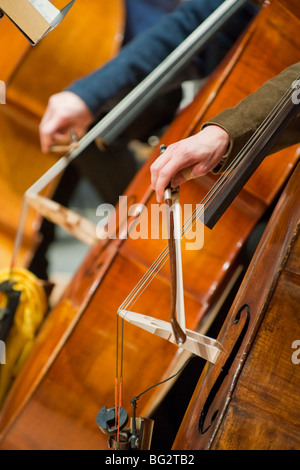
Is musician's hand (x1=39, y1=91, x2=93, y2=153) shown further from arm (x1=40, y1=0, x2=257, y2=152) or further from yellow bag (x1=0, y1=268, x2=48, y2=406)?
yellow bag (x1=0, y1=268, x2=48, y2=406)

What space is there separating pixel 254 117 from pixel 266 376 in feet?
1.22

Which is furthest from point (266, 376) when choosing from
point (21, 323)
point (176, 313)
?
point (21, 323)

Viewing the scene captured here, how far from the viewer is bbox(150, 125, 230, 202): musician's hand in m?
0.64

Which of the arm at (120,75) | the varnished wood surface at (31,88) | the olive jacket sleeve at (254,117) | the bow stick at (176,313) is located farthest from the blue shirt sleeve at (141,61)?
the bow stick at (176,313)

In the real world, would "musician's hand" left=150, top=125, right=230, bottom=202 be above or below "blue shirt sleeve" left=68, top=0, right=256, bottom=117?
below

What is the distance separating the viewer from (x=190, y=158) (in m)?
0.64

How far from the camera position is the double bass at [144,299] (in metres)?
0.83

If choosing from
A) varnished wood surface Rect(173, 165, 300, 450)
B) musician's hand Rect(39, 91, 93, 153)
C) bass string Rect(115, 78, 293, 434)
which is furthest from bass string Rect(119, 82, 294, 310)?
musician's hand Rect(39, 91, 93, 153)

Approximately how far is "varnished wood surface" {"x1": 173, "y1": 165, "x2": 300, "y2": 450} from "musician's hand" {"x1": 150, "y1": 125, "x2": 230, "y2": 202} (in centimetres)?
14

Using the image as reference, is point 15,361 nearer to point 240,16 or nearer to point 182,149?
point 182,149

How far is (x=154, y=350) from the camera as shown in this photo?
0.85 meters

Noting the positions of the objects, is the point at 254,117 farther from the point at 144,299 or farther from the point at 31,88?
the point at 31,88

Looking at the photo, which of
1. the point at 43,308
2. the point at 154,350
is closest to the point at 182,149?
the point at 154,350
